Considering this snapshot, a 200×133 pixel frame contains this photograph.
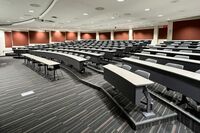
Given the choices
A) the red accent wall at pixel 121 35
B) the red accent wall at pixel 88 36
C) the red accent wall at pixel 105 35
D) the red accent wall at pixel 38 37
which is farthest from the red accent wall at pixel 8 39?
the red accent wall at pixel 121 35

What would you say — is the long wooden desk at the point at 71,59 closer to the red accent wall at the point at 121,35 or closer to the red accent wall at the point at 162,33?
the red accent wall at the point at 162,33

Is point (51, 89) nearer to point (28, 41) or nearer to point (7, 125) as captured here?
point (7, 125)

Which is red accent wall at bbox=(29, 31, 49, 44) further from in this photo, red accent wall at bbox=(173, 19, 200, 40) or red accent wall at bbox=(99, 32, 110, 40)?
red accent wall at bbox=(173, 19, 200, 40)

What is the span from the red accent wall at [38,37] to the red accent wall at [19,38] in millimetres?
653

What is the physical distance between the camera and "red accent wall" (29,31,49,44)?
1852 cm

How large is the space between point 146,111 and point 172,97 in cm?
108

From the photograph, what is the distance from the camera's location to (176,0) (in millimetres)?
6590

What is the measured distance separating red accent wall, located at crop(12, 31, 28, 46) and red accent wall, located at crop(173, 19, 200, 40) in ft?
54.7

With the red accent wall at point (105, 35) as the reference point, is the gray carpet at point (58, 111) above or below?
below

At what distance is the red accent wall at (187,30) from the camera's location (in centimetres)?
1271

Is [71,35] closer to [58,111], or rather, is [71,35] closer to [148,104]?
[58,111]

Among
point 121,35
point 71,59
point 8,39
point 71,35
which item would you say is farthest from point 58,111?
point 121,35

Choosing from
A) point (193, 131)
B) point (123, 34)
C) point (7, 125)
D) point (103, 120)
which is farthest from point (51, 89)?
point (123, 34)

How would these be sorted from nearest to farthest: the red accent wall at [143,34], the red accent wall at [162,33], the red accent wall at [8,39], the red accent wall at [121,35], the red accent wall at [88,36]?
the red accent wall at [8,39], the red accent wall at [162,33], the red accent wall at [143,34], the red accent wall at [121,35], the red accent wall at [88,36]
